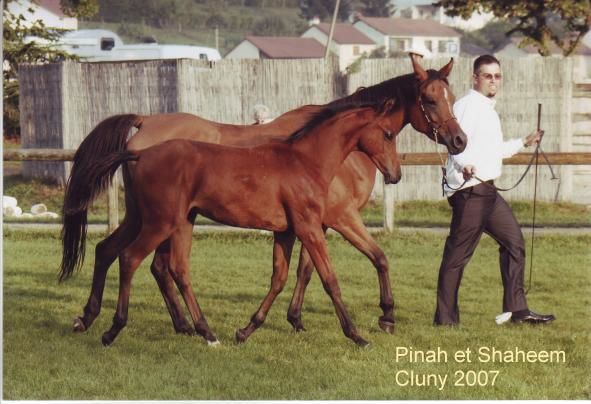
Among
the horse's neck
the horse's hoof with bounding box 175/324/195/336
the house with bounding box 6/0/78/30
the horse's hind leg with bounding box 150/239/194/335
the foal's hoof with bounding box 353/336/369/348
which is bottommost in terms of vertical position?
the horse's hoof with bounding box 175/324/195/336

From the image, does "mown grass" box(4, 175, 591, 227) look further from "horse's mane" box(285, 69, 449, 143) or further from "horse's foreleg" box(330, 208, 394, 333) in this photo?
"horse's mane" box(285, 69, 449, 143)

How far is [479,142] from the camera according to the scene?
8.31m

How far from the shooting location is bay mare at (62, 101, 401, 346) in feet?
25.2

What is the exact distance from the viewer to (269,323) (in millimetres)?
9039

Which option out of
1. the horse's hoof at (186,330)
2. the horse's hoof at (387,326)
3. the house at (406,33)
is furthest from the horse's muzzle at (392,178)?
the house at (406,33)

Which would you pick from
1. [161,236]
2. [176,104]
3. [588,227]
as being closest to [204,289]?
[161,236]

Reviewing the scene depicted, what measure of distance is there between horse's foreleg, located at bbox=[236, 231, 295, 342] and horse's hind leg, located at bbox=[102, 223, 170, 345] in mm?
818

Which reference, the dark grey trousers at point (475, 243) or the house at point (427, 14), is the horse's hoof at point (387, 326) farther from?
the house at point (427, 14)

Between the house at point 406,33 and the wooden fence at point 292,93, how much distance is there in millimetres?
28959

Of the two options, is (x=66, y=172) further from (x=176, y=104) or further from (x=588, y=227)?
(x=588, y=227)

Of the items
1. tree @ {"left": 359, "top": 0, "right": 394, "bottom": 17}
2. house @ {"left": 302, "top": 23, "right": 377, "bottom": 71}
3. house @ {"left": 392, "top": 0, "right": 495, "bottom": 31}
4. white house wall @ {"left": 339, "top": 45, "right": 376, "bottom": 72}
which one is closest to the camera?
house @ {"left": 392, "top": 0, "right": 495, "bottom": 31}

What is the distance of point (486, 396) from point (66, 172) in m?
12.8

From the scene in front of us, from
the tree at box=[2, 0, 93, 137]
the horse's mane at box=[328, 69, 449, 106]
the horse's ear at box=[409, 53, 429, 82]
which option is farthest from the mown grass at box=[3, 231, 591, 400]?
the tree at box=[2, 0, 93, 137]

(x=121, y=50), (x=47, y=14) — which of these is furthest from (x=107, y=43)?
(x=47, y=14)
